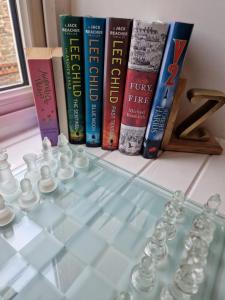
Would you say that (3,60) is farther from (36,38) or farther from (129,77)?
(129,77)

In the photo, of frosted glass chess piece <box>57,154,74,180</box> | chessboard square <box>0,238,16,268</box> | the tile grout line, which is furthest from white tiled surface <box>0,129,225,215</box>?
chessboard square <box>0,238,16,268</box>

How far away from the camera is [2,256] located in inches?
13.9

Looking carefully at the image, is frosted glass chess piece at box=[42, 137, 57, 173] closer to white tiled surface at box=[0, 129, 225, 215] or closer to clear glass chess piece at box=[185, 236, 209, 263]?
white tiled surface at box=[0, 129, 225, 215]

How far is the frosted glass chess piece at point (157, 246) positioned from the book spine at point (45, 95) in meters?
0.36

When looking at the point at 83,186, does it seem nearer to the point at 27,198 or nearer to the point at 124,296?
the point at 27,198

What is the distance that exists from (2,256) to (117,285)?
0.57 ft

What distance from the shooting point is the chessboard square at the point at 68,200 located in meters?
0.45

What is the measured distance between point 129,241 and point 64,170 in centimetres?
21

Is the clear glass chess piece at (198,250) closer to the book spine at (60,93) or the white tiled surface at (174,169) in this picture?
the white tiled surface at (174,169)

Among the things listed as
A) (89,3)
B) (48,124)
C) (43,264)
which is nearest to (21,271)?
(43,264)

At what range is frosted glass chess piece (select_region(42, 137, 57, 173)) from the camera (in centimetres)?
51

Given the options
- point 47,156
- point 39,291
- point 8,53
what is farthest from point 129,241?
point 8,53

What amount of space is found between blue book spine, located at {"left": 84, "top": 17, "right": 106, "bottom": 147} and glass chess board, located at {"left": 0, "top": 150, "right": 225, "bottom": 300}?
14 centimetres

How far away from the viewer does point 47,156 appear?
52 centimetres
